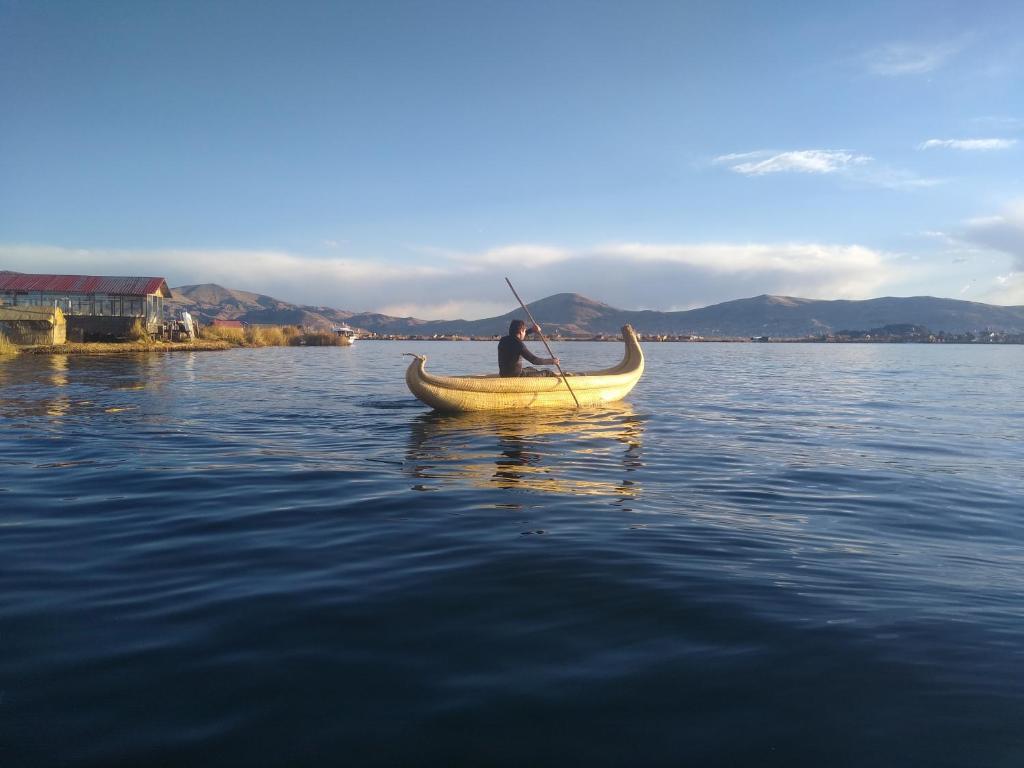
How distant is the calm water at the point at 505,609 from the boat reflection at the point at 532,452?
12 cm

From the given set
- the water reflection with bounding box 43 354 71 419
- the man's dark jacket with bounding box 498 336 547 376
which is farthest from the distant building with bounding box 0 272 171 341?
the man's dark jacket with bounding box 498 336 547 376

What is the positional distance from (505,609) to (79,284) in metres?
57.5

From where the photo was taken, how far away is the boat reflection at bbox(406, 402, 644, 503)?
8.89 m

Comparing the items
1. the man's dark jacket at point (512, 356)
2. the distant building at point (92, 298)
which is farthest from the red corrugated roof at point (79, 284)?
the man's dark jacket at point (512, 356)

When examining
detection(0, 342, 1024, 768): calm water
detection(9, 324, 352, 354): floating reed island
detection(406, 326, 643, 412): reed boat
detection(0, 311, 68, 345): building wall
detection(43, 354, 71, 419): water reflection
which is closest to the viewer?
detection(0, 342, 1024, 768): calm water

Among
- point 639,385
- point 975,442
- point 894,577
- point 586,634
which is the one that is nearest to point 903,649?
point 894,577

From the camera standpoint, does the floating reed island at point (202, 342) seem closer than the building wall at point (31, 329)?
Yes

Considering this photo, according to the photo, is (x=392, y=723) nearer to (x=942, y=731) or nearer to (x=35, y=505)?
(x=942, y=731)

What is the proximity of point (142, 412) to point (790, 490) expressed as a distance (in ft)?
45.3

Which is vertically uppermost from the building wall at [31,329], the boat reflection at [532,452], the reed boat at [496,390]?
the building wall at [31,329]

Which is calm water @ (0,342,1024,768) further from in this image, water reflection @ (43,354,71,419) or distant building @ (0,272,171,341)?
distant building @ (0,272,171,341)

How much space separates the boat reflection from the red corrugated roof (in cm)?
4554

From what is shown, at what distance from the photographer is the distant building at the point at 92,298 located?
1917 inches

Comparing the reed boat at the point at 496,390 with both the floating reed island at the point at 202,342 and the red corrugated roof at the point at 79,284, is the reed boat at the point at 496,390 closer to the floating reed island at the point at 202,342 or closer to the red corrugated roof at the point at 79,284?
the floating reed island at the point at 202,342
